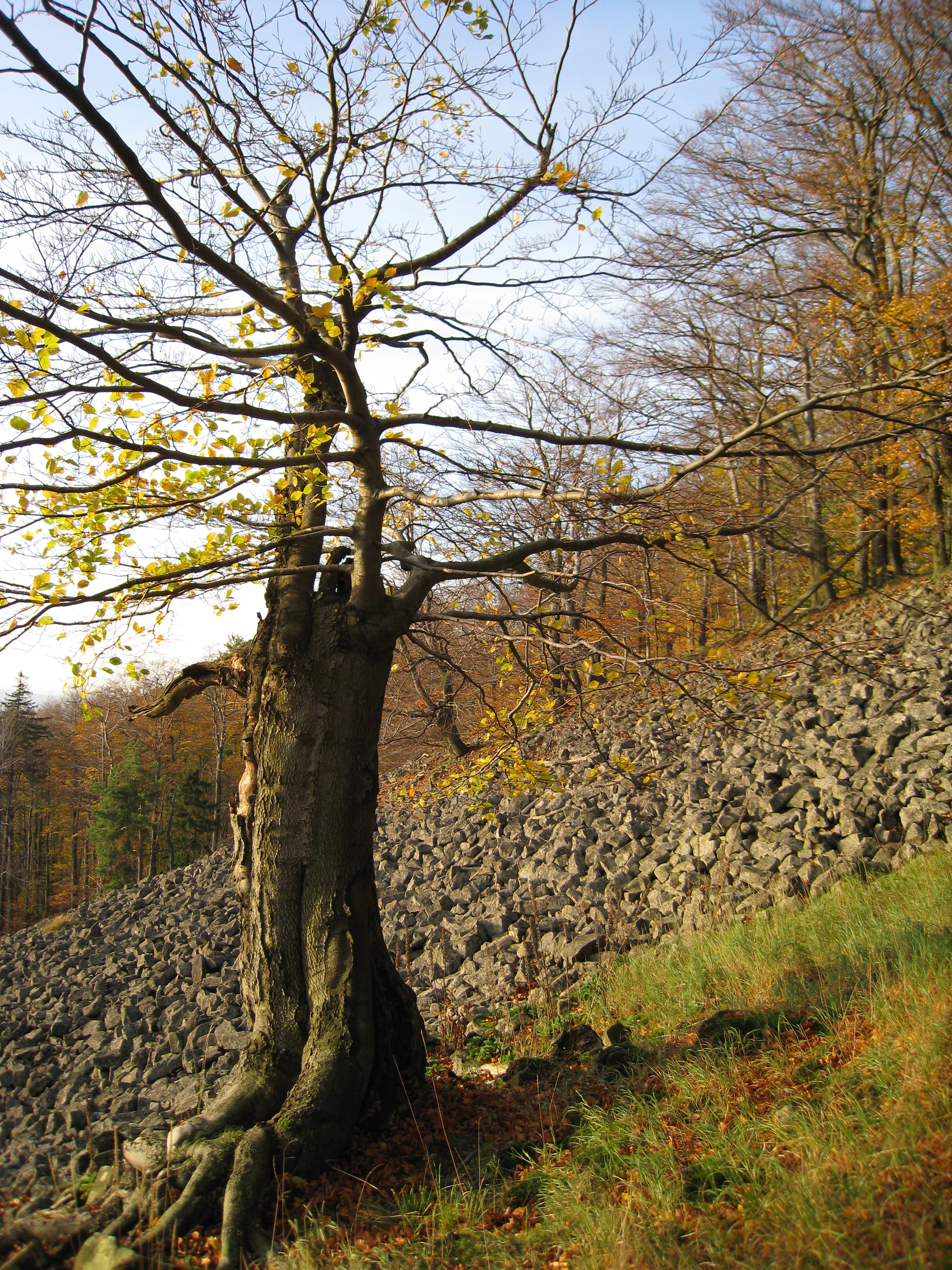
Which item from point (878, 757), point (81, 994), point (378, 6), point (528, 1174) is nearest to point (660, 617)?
point (528, 1174)

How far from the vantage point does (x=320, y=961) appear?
3.75 meters

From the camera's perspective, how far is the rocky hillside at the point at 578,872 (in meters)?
6.73

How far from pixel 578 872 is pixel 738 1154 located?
5995 millimetres

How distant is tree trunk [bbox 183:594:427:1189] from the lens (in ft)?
11.6

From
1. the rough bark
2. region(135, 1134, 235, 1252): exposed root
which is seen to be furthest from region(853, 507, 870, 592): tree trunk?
region(135, 1134, 235, 1252): exposed root

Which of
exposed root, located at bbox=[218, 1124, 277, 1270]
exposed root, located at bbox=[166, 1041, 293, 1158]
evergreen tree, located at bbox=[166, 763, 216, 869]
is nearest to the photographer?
exposed root, located at bbox=[218, 1124, 277, 1270]

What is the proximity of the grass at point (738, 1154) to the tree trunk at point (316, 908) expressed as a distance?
39 cm

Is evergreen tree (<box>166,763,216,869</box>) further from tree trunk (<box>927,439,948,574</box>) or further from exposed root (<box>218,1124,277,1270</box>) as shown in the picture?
exposed root (<box>218,1124,277,1270</box>)

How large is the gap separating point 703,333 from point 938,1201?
12.8 metres

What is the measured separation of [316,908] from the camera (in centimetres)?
381

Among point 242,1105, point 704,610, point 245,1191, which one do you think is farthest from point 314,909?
point 704,610

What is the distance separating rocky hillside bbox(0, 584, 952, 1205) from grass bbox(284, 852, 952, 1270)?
1.49 m

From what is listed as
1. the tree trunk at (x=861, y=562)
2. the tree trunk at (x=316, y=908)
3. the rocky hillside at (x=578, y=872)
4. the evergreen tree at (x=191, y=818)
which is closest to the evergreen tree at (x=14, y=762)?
the evergreen tree at (x=191, y=818)

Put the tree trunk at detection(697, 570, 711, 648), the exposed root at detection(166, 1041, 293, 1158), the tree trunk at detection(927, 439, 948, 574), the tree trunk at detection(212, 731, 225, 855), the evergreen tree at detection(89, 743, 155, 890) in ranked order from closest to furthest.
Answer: the exposed root at detection(166, 1041, 293, 1158), the tree trunk at detection(697, 570, 711, 648), the tree trunk at detection(927, 439, 948, 574), the tree trunk at detection(212, 731, 225, 855), the evergreen tree at detection(89, 743, 155, 890)
